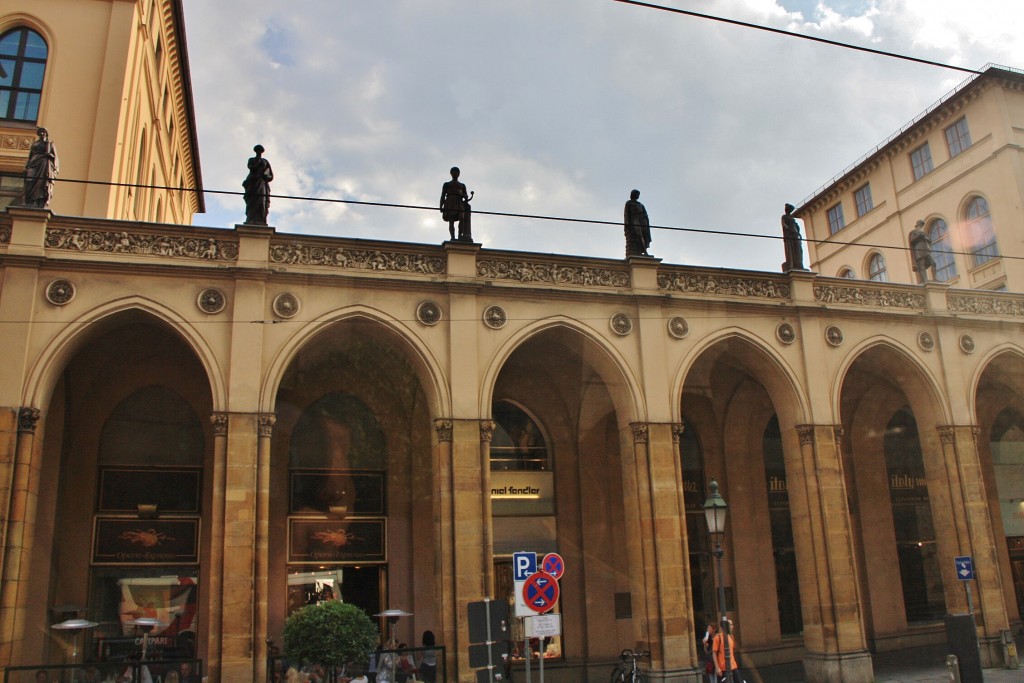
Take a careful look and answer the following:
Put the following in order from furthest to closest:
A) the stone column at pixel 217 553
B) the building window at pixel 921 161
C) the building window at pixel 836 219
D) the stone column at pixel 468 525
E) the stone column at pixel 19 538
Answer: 1. the building window at pixel 836 219
2. the building window at pixel 921 161
3. the stone column at pixel 468 525
4. the stone column at pixel 217 553
5. the stone column at pixel 19 538

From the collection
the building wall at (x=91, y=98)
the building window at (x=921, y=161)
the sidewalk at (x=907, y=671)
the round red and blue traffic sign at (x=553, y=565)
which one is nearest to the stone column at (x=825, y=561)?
the sidewalk at (x=907, y=671)

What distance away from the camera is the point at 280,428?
20281mm

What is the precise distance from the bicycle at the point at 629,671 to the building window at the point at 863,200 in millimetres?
27322

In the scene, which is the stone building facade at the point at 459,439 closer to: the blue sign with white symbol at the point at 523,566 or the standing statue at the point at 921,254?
the standing statue at the point at 921,254

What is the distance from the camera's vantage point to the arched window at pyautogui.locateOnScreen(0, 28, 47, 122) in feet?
67.1

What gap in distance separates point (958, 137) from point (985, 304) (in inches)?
519

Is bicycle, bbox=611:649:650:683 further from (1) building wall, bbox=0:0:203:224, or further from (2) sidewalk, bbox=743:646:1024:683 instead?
(1) building wall, bbox=0:0:203:224

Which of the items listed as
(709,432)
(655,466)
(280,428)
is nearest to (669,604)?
(655,466)

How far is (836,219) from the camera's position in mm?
41406

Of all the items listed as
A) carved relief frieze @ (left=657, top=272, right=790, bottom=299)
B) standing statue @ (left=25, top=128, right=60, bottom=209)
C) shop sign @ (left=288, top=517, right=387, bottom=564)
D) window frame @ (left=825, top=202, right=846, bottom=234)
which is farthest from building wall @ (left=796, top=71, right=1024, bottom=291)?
standing statue @ (left=25, top=128, right=60, bottom=209)

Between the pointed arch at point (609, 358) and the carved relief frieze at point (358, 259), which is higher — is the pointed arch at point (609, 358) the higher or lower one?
the lower one

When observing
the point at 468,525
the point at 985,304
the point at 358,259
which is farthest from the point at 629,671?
the point at 985,304

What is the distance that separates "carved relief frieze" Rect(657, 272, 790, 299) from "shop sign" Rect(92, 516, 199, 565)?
12272 mm

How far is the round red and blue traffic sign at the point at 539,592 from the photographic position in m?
10.6
